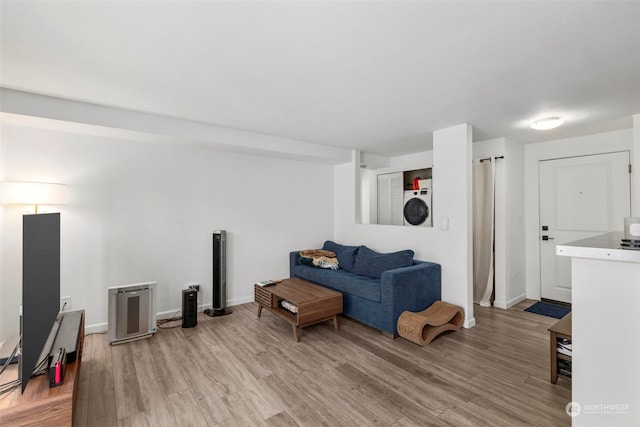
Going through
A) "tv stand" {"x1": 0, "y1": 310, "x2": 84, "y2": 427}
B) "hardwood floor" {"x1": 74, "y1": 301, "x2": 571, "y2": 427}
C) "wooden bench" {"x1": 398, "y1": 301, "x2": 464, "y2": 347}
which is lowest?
"hardwood floor" {"x1": 74, "y1": 301, "x2": 571, "y2": 427}

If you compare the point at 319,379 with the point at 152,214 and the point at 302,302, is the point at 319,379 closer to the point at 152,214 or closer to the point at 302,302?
the point at 302,302

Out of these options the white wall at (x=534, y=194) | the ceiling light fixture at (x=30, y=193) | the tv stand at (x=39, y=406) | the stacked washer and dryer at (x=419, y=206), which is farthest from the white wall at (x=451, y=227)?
the ceiling light fixture at (x=30, y=193)

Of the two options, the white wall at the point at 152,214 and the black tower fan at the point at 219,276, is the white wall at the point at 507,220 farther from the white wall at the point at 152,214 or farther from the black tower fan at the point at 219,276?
the black tower fan at the point at 219,276

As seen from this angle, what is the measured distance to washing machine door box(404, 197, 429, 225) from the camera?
15.1 feet

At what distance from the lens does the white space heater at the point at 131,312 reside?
9.45ft

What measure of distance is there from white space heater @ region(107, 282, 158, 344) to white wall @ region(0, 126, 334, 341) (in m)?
0.46

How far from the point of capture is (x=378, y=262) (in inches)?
143

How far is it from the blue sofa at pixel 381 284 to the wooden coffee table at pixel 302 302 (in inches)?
10.6

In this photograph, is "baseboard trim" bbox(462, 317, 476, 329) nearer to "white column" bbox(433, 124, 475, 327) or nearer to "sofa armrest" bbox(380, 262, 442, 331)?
"white column" bbox(433, 124, 475, 327)

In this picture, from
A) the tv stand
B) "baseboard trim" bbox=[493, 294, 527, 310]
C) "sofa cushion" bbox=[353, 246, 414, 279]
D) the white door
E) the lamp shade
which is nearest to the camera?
the tv stand

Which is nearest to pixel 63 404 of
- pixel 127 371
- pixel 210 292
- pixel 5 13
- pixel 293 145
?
pixel 127 371

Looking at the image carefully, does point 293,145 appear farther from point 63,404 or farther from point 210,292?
point 63,404

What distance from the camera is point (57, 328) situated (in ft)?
7.46

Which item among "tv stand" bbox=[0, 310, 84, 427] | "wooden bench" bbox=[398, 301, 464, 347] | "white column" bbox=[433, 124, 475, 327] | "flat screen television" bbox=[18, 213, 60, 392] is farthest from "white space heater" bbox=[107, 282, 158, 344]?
"white column" bbox=[433, 124, 475, 327]
